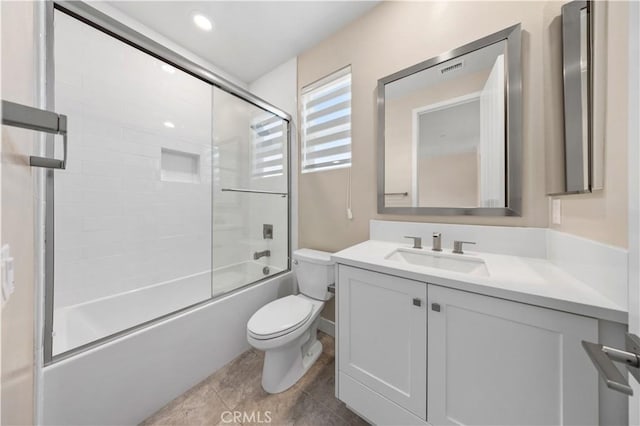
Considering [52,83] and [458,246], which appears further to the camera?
[458,246]

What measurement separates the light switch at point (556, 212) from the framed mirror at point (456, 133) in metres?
0.13

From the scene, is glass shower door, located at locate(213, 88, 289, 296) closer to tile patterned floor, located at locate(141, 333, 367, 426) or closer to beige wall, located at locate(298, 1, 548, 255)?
beige wall, located at locate(298, 1, 548, 255)

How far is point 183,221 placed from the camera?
2016 millimetres

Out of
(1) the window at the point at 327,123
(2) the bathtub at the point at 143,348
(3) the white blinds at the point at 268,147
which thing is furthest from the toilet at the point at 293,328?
(3) the white blinds at the point at 268,147

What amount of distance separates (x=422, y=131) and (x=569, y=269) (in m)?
0.99

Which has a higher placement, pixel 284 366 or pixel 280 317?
pixel 280 317

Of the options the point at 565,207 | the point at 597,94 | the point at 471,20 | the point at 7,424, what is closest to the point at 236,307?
the point at 7,424

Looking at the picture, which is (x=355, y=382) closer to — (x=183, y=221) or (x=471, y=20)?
(x=183, y=221)

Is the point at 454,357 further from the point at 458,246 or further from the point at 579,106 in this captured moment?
the point at 579,106

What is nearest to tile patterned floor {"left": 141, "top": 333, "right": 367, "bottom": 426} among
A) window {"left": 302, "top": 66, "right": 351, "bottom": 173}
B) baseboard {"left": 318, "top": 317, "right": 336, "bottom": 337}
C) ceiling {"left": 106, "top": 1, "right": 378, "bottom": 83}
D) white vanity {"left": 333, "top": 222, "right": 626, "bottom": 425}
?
white vanity {"left": 333, "top": 222, "right": 626, "bottom": 425}

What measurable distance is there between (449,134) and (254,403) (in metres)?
1.94

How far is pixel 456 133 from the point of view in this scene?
1276 mm

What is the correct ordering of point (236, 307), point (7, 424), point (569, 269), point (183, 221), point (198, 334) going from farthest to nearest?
1. point (183, 221)
2. point (236, 307)
3. point (198, 334)
4. point (569, 269)
5. point (7, 424)

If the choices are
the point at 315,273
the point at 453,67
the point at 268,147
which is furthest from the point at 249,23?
the point at 315,273
